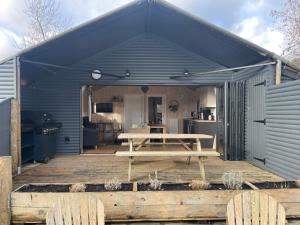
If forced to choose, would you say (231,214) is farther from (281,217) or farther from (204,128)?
(204,128)

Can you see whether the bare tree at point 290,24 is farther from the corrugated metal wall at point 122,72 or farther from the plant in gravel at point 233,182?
the plant in gravel at point 233,182

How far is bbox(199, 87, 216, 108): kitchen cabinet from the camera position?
31.0ft

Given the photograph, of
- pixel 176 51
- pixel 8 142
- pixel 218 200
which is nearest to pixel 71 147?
pixel 8 142

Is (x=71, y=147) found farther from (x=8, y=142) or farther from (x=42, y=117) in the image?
(x=8, y=142)

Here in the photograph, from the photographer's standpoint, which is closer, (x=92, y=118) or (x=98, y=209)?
(x=98, y=209)

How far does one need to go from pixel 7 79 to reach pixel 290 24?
27.6 feet

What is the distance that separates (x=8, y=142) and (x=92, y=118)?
666 centimetres

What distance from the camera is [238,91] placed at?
675cm

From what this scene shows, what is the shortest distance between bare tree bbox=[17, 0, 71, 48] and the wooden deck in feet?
35.0

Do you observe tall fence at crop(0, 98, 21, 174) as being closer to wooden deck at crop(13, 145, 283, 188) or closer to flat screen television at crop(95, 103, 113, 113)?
wooden deck at crop(13, 145, 283, 188)

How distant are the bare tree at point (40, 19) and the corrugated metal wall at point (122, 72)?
8.91 meters

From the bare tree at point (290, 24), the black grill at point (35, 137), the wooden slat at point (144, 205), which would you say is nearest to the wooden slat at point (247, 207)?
the wooden slat at point (144, 205)

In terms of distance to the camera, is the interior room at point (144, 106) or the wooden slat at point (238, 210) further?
the interior room at point (144, 106)

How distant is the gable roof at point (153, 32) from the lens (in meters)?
5.33
